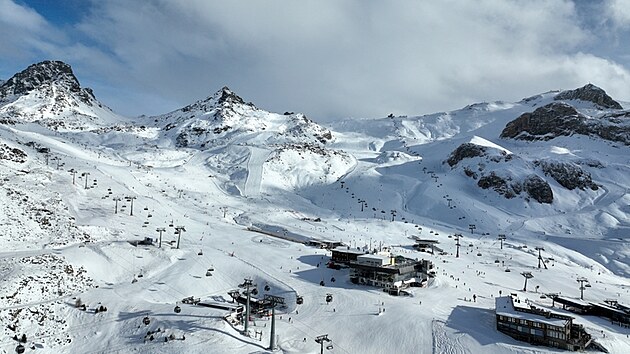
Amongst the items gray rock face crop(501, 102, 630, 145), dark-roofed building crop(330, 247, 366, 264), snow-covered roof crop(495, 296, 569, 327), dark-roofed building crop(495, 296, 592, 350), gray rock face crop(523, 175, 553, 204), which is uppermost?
gray rock face crop(501, 102, 630, 145)

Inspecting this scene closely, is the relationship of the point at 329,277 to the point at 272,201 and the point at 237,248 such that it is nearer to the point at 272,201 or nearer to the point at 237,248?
the point at 237,248

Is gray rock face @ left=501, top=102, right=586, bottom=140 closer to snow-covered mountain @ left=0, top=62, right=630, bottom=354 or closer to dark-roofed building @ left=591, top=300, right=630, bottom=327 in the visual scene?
snow-covered mountain @ left=0, top=62, right=630, bottom=354

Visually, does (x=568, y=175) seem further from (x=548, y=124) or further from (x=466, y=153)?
(x=548, y=124)

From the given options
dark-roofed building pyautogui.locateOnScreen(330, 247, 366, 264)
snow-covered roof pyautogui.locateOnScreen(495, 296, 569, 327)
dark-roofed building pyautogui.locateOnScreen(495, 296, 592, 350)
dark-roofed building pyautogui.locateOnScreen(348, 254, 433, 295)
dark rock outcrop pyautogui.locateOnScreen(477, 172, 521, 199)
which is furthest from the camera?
dark rock outcrop pyautogui.locateOnScreen(477, 172, 521, 199)

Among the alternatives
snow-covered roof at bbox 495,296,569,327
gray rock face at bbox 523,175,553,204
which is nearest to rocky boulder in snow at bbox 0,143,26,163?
snow-covered roof at bbox 495,296,569,327

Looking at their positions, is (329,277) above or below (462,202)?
below

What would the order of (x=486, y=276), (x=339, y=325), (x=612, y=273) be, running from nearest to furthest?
(x=339, y=325), (x=486, y=276), (x=612, y=273)

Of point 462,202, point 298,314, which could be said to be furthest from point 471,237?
point 298,314

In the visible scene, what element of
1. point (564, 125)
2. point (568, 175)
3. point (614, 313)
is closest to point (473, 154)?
point (568, 175)
